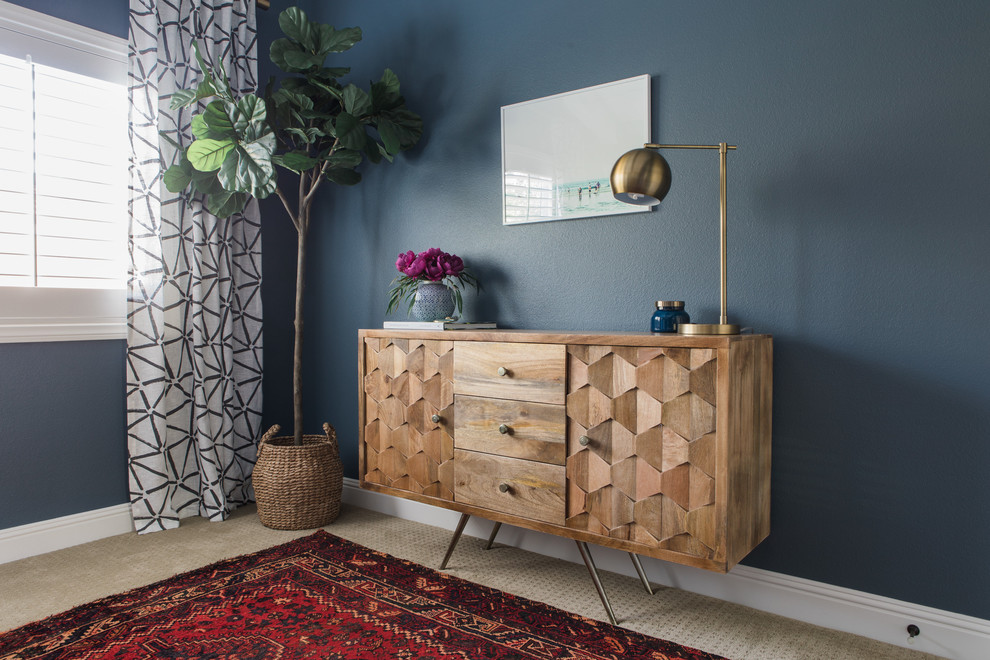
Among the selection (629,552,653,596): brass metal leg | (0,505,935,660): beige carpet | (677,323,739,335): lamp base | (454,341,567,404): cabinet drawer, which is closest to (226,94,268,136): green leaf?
(454,341,567,404): cabinet drawer

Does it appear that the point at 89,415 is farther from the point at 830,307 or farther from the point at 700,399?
the point at 830,307

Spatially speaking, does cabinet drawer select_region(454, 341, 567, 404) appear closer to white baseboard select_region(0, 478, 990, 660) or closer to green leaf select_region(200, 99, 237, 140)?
white baseboard select_region(0, 478, 990, 660)

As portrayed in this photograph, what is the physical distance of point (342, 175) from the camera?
2695 millimetres

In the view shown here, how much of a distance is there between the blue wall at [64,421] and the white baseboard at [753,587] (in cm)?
7

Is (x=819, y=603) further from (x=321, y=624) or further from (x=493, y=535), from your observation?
(x=321, y=624)

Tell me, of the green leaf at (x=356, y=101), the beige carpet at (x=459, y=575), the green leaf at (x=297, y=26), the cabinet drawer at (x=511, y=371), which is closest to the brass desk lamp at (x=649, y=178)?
the cabinet drawer at (x=511, y=371)

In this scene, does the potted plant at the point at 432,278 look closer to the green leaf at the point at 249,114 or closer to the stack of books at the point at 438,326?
the stack of books at the point at 438,326

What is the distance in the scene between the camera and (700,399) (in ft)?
5.14

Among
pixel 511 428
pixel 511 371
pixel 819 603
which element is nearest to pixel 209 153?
pixel 511 371

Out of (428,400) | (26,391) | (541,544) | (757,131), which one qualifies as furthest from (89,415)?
(757,131)

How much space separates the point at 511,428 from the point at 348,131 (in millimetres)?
1364

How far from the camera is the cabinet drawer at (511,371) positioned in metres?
1.83

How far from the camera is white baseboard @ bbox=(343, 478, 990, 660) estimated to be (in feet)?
5.28

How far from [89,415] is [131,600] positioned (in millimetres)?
934
